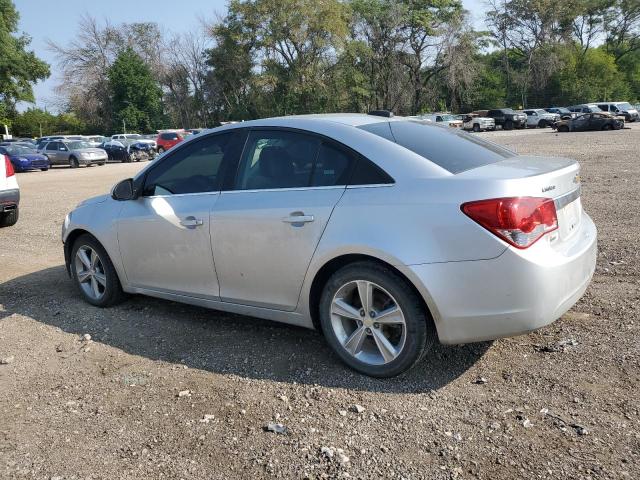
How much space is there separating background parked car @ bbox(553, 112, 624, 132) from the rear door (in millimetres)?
38793

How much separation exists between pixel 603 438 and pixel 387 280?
1385mm

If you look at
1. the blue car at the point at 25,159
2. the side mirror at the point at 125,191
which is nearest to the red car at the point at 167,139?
the blue car at the point at 25,159

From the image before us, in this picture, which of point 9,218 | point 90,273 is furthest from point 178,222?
point 9,218

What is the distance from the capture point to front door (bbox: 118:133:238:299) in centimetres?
437

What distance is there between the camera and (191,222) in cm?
436

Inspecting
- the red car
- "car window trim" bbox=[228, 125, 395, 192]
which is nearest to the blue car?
the red car

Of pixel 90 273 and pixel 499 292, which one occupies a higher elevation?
pixel 499 292

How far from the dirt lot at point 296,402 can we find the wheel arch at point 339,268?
0.41 metres

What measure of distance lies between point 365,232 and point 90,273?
303cm

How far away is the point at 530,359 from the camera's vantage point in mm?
3812

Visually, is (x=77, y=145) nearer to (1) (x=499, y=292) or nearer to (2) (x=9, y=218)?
(2) (x=9, y=218)

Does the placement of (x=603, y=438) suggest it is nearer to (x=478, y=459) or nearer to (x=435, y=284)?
(x=478, y=459)

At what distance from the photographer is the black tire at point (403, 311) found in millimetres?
3422

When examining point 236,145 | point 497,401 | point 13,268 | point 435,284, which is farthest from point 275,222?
point 13,268
